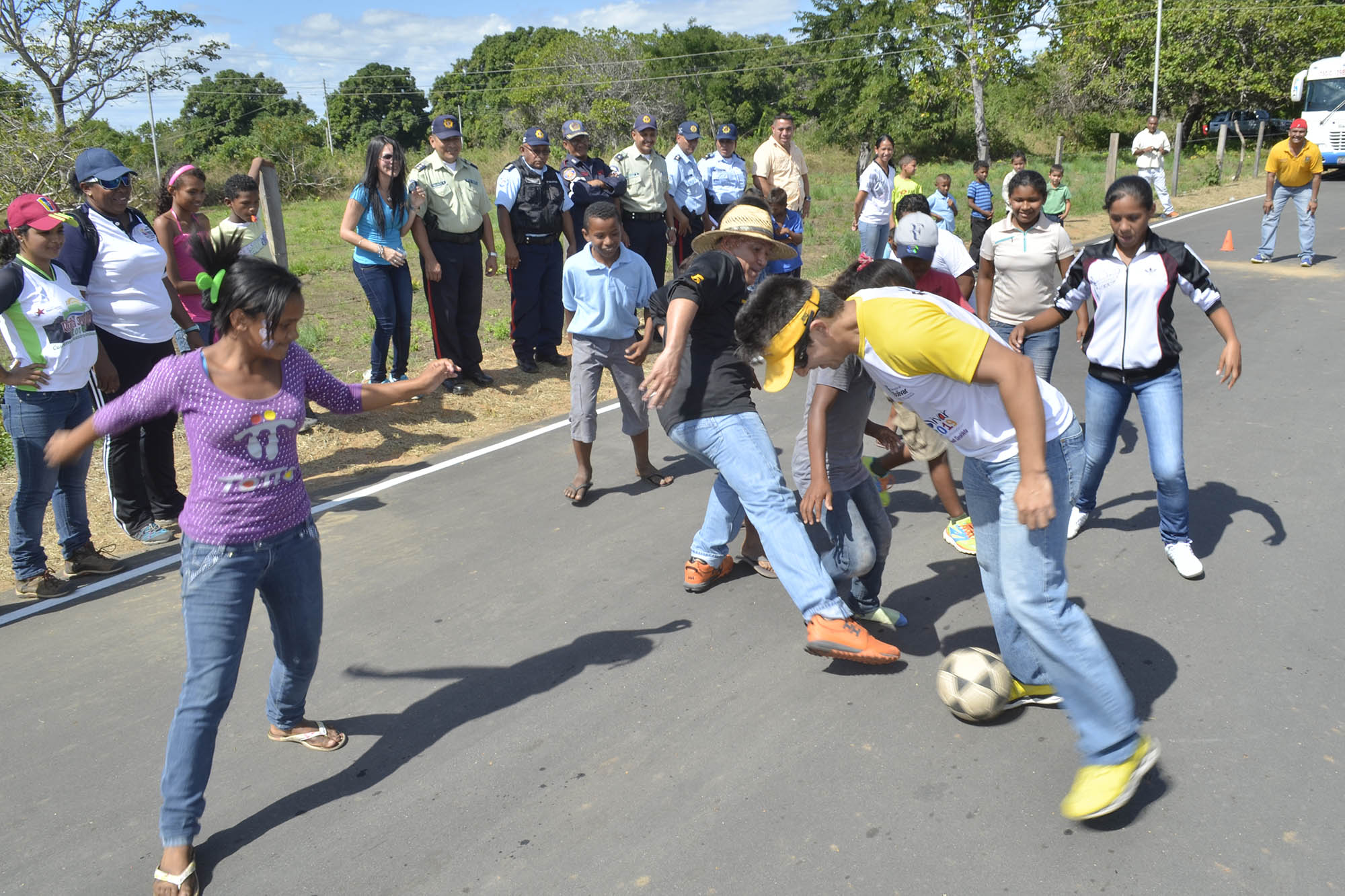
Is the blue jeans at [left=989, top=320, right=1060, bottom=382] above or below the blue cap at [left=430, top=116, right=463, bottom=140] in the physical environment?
below

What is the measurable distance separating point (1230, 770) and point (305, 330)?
1092 centimetres

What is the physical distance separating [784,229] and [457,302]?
348 centimetres

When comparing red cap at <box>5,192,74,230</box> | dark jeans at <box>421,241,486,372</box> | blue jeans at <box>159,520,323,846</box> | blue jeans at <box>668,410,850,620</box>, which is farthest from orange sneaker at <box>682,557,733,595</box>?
dark jeans at <box>421,241,486,372</box>

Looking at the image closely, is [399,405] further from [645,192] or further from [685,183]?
[685,183]

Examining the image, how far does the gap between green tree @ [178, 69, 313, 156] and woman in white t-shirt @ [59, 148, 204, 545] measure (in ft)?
201

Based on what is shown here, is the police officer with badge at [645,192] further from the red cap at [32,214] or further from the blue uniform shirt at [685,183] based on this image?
the red cap at [32,214]

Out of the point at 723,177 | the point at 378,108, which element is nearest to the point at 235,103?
the point at 378,108

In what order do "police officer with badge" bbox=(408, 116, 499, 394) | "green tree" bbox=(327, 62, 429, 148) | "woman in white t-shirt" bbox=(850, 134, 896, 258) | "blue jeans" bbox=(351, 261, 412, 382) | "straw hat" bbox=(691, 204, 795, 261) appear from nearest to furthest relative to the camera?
"straw hat" bbox=(691, 204, 795, 261) < "blue jeans" bbox=(351, 261, 412, 382) < "police officer with badge" bbox=(408, 116, 499, 394) < "woman in white t-shirt" bbox=(850, 134, 896, 258) < "green tree" bbox=(327, 62, 429, 148)

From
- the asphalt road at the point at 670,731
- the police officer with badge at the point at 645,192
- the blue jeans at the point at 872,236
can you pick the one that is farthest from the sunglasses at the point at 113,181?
the blue jeans at the point at 872,236

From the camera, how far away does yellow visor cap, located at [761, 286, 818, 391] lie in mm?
3660

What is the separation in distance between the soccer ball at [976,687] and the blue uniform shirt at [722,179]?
8523mm

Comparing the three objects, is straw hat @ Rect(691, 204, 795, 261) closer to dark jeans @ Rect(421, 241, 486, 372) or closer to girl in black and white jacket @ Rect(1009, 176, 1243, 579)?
girl in black and white jacket @ Rect(1009, 176, 1243, 579)

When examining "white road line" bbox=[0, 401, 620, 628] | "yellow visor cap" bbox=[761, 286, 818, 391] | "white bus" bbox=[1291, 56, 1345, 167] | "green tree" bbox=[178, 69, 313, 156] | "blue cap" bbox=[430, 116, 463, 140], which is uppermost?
"green tree" bbox=[178, 69, 313, 156]

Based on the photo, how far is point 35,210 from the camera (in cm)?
539
